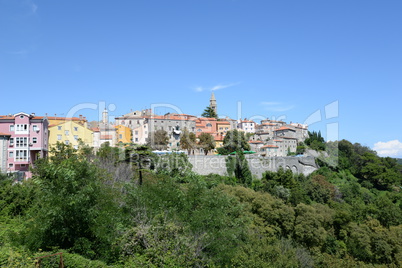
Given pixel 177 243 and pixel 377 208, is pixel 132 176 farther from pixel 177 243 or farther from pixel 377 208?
pixel 377 208

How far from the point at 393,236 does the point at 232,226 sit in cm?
1777

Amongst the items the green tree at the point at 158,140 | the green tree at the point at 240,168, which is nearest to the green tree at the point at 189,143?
the green tree at the point at 158,140

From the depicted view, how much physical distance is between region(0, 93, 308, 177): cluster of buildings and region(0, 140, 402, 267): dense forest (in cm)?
566

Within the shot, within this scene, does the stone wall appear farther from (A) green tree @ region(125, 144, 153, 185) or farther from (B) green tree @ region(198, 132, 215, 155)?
(A) green tree @ region(125, 144, 153, 185)

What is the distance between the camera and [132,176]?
26.0 metres

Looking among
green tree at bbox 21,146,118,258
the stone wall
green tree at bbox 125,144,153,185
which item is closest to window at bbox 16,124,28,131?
green tree at bbox 125,144,153,185

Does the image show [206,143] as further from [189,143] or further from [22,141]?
[22,141]

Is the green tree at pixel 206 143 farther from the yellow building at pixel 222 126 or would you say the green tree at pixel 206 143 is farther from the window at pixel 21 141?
the window at pixel 21 141

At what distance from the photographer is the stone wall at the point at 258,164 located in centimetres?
Answer: 4625

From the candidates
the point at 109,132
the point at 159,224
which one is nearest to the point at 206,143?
the point at 109,132

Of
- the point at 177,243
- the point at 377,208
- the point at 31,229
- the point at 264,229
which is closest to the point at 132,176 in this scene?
the point at 264,229

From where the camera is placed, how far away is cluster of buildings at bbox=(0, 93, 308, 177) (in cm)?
3177

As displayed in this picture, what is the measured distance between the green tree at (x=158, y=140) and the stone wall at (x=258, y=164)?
1301 cm

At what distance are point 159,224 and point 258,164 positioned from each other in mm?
39748
